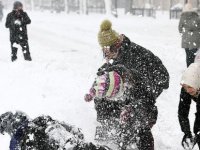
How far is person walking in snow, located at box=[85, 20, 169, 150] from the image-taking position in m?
4.40

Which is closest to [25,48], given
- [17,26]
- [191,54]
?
[17,26]

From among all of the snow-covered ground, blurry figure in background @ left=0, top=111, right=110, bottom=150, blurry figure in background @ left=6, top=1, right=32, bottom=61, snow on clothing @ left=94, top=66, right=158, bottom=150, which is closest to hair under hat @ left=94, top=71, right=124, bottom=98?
snow on clothing @ left=94, top=66, right=158, bottom=150

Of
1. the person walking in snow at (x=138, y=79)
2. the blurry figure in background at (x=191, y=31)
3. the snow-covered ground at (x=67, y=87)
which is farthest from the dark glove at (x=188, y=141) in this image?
the blurry figure in background at (x=191, y=31)

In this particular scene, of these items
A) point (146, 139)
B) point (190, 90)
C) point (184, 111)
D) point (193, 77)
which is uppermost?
point (193, 77)

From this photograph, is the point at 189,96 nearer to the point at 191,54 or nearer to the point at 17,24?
the point at 191,54

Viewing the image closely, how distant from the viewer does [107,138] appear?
201 inches

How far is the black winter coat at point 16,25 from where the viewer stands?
36.6 ft

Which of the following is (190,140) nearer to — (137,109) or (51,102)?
(137,109)

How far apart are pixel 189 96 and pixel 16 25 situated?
24.9ft

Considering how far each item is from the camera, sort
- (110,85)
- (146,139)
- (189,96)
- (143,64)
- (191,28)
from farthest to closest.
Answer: (191,28) → (143,64) → (146,139) → (189,96) → (110,85)

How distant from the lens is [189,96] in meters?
4.53

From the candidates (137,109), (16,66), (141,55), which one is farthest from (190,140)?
(16,66)

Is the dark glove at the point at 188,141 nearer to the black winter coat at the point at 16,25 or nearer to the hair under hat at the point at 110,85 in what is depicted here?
the hair under hat at the point at 110,85

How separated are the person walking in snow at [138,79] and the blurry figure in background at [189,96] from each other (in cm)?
32
